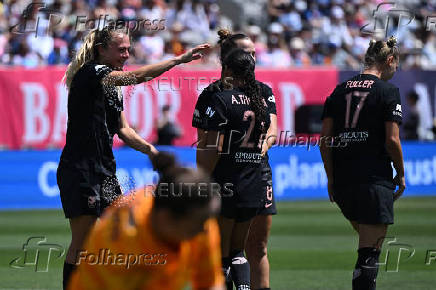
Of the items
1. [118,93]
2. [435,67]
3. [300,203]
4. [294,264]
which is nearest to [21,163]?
[300,203]

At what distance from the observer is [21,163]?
18.1 m

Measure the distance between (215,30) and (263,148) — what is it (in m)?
16.5

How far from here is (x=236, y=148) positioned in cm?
732

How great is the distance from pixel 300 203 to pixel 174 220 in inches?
604

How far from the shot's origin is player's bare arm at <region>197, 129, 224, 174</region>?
724 centimetres

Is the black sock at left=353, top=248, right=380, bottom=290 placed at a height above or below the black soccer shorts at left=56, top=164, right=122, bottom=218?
below

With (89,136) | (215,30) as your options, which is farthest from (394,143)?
(215,30)

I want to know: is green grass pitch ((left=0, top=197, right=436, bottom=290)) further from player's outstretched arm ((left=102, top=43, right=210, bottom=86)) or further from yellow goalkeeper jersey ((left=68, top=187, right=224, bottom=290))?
yellow goalkeeper jersey ((left=68, top=187, right=224, bottom=290))

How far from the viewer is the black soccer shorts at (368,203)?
7453 mm

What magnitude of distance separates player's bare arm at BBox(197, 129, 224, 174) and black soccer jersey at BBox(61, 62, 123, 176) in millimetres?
740

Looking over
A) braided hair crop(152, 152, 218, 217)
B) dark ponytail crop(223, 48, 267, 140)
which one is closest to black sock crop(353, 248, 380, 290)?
dark ponytail crop(223, 48, 267, 140)

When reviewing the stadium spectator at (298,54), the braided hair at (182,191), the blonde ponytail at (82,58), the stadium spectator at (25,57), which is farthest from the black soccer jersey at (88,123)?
the stadium spectator at (298,54)

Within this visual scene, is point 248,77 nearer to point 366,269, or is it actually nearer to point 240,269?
point 240,269

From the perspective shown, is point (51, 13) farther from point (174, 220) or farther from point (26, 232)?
point (174, 220)
